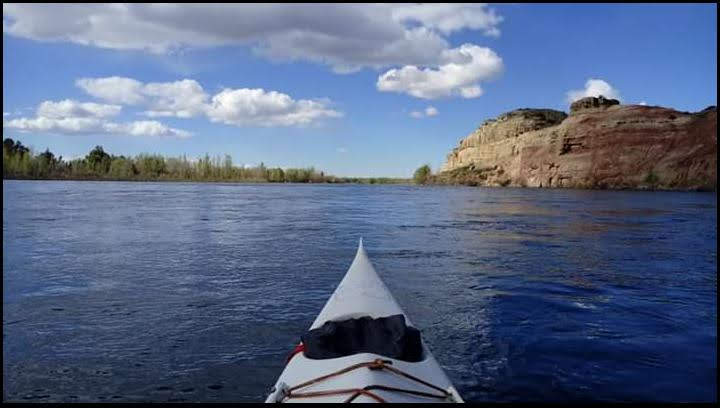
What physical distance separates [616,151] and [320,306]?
229 feet

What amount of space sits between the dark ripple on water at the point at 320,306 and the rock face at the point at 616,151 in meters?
51.4

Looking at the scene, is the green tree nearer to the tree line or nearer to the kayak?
the tree line

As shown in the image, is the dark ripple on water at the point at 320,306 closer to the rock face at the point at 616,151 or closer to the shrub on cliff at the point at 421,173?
the rock face at the point at 616,151

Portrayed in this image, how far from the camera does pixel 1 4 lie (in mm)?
6652

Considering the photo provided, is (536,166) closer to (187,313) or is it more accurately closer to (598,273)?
(598,273)

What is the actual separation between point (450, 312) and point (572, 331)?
6.14 ft

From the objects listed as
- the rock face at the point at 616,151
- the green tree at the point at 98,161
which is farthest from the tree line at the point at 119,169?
the rock face at the point at 616,151

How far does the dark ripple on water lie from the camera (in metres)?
5.72

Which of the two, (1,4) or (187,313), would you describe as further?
(187,313)

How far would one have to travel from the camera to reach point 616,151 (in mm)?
68562

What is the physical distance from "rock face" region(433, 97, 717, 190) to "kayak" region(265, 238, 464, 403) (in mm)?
65263

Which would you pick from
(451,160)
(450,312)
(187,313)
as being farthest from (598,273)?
(451,160)

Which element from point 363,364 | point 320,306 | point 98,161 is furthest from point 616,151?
point 98,161

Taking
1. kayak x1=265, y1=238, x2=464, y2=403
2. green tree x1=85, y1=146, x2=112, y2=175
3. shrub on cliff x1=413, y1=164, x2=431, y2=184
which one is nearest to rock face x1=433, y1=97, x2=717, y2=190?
shrub on cliff x1=413, y1=164, x2=431, y2=184
